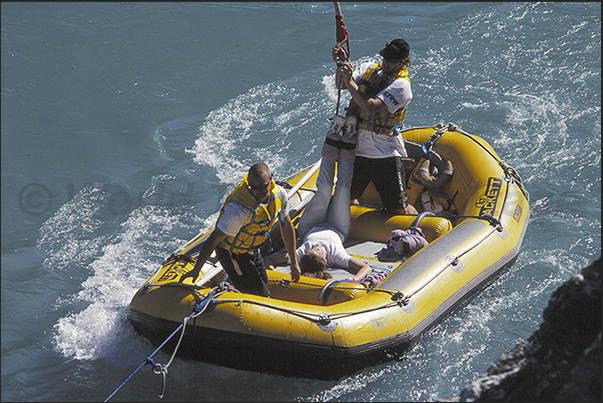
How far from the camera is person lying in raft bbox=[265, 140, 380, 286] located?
4672 millimetres

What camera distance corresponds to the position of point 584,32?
9227mm

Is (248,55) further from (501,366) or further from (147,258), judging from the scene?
(501,366)

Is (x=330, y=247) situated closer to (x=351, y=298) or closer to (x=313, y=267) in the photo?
(x=313, y=267)

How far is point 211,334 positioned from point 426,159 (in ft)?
8.67

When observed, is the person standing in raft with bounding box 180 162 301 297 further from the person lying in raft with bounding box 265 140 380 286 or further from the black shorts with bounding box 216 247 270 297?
the person lying in raft with bounding box 265 140 380 286

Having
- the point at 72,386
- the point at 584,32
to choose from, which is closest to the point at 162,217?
the point at 72,386

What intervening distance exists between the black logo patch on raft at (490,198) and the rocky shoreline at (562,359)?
7.51 feet

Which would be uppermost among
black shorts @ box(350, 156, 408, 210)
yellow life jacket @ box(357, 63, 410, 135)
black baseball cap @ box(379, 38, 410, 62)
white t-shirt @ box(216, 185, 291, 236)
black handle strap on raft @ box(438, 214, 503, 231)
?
black baseball cap @ box(379, 38, 410, 62)

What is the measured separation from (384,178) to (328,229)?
596 mm

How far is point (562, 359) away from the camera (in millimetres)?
2879

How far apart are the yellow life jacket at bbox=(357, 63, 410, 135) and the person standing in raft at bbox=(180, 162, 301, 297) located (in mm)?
1079

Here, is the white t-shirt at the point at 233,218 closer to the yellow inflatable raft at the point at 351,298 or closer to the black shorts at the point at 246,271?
the black shorts at the point at 246,271

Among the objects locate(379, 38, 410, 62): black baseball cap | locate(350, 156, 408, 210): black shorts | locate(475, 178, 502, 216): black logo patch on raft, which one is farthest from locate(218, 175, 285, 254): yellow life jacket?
locate(475, 178, 502, 216): black logo patch on raft

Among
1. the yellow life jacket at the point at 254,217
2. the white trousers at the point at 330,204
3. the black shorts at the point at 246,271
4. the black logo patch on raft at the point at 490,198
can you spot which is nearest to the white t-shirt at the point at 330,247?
the white trousers at the point at 330,204
